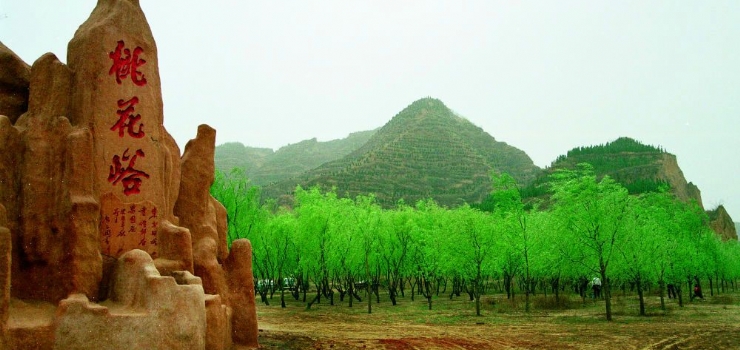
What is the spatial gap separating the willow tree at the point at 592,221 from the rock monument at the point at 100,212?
1460 cm

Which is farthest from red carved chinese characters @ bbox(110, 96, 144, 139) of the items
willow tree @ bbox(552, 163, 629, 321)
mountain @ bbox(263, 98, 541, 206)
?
mountain @ bbox(263, 98, 541, 206)

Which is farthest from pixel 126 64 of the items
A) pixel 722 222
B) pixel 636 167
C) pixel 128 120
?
pixel 636 167

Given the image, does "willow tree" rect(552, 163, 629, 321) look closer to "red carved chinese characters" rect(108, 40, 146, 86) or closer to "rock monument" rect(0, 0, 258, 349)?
"rock monument" rect(0, 0, 258, 349)

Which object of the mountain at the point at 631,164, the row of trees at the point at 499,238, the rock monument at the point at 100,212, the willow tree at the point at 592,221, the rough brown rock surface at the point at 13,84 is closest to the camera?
the rock monument at the point at 100,212

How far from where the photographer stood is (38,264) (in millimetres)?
9797

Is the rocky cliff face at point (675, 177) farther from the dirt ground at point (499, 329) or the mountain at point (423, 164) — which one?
the dirt ground at point (499, 329)

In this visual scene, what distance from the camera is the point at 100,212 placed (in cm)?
1036

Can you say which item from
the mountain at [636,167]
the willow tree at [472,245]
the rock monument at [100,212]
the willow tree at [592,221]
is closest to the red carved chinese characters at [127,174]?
the rock monument at [100,212]

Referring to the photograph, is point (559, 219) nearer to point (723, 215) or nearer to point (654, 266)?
point (654, 266)

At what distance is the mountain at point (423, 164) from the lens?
101188mm

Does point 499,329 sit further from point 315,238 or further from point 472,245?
point 315,238

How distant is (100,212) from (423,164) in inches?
4291

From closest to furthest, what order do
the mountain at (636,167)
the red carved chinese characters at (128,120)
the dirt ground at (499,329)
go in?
the red carved chinese characters at (128,120), the dirt ground at (499,329), the mountain at (636,167)

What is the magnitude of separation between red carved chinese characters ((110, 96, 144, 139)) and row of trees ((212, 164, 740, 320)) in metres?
15.9
